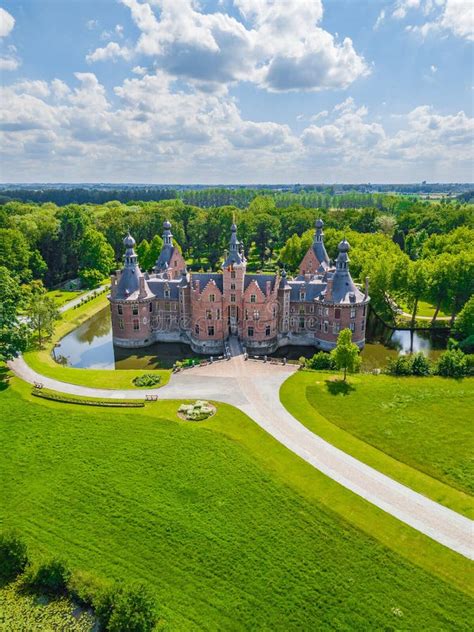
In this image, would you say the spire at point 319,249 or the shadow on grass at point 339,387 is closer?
the shadow on grass at point 339,387

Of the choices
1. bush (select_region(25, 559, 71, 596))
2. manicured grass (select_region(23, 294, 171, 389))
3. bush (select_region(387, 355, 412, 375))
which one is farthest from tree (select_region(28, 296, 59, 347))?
bush (select_region(387, 355, 412, 375))

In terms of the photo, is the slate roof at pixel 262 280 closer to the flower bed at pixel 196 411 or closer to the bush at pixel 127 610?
the flower bed at pixel 196 411

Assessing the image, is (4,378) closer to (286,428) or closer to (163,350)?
(163,350)

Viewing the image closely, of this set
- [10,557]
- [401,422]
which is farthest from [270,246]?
[10,557]

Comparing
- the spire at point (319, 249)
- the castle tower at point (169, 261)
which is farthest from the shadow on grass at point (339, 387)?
the castle tower at point (169, 261)

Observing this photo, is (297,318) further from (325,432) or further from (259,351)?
(325,432)

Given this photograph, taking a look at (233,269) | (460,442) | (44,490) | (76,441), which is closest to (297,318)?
(233,269)

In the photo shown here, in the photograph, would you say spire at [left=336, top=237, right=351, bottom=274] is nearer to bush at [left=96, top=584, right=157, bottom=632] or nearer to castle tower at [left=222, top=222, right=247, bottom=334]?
castle tower at [left=222, top=222, right=247, bottom=334]
